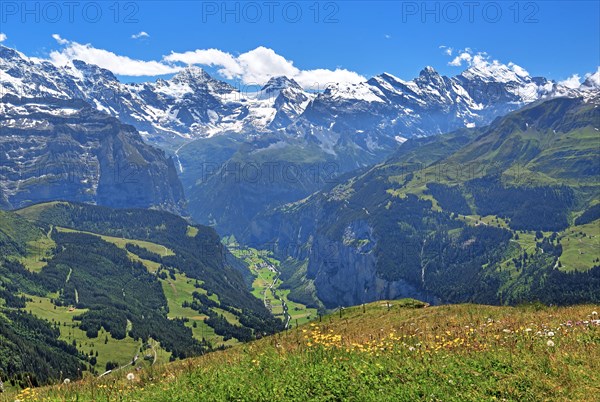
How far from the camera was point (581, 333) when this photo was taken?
59.5 feet

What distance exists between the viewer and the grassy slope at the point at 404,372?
46.3ft

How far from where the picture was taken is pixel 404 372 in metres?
15.6

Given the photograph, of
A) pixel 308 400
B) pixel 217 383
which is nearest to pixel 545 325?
pixel 308 400

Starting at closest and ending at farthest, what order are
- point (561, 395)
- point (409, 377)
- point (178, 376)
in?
point (561, 395) → point (409, 377) → point (178, 376)

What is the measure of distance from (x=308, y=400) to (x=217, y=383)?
3422mm

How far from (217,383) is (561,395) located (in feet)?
33.3

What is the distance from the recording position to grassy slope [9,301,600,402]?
1412 cm

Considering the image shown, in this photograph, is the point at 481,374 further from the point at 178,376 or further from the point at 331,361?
the point at 178,376

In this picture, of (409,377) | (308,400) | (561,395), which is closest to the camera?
(561,395)

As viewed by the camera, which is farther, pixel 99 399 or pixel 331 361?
pixel 331 361

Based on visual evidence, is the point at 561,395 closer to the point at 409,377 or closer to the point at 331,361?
the point at 409,377

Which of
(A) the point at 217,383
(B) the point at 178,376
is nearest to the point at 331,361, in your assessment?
(A) the point at 217,383

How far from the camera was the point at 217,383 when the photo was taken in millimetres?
16047

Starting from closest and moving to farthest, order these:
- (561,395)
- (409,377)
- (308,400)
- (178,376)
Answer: (561,395)
(308,400)
(409,377)
(178,376)
